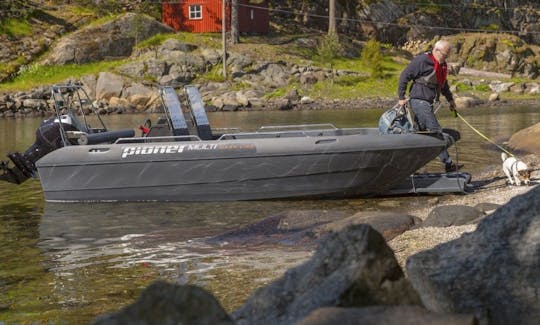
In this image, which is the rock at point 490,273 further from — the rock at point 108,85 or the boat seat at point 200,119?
the rock at point 108,85

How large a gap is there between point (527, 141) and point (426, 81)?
8.84 metres

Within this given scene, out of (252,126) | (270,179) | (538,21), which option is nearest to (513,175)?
(270,179)

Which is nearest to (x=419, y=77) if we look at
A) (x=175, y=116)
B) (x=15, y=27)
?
(x=175, y=116)

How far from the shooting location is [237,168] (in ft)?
48.6

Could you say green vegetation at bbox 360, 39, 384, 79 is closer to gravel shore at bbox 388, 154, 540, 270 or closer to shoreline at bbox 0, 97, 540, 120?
shoreline at bbox 0, 97, 540, 120

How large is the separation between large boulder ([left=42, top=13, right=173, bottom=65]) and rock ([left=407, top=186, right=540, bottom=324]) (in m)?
51.2

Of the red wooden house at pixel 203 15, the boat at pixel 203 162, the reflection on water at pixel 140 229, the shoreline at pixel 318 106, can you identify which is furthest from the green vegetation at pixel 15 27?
the reflection on water at pixel 140 229

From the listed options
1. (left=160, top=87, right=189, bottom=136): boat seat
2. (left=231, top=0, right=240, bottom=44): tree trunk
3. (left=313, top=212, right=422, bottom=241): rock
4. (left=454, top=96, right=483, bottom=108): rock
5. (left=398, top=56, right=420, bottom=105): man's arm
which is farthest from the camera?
(left=231, top=0, right=240, bottom=44): tree trunk

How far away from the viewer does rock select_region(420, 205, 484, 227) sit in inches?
412

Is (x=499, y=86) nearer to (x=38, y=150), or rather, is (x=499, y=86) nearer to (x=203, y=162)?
(x=203, y=162)

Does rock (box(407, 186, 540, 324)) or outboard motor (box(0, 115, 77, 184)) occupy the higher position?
rock (box(407, 186, 540, 324))

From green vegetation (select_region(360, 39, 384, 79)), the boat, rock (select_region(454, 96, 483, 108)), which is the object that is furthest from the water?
green vegetation (select_region(360, 39, 384, 79))

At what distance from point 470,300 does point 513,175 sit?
9.19 meters

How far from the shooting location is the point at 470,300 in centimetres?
517
